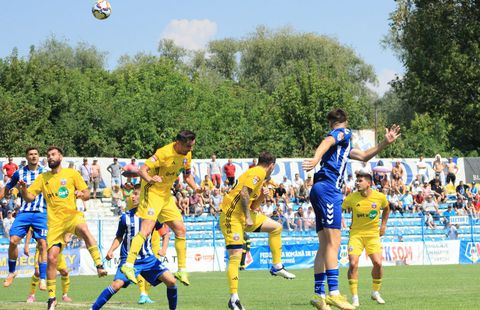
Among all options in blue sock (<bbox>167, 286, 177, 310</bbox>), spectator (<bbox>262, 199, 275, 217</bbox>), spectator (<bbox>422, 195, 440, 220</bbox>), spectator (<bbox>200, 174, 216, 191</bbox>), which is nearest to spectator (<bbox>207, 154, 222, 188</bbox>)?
spectator (<bbox>200, 174, 216, 191</bbox>)

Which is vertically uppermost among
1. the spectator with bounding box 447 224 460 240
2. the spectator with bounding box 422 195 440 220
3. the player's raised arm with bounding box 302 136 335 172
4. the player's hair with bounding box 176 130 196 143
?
the player's hair with bounding box 176 130 196 143

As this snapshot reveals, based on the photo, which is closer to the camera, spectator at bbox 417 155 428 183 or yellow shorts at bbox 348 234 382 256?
yellow shorts at bbox 348 234 382 256

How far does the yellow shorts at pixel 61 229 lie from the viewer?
49.0ft

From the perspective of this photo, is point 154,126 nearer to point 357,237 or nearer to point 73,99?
point 73,99

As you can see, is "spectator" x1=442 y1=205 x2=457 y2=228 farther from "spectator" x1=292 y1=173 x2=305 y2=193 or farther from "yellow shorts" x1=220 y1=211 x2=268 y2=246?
"yellow shorts" x1=220 y1=211 x2=268 y2=246

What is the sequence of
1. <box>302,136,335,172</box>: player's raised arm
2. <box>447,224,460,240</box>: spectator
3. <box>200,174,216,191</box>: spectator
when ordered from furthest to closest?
<box>447,224,460,240</box>: spectator
<box>200,174,216,191</box>: spectator
<box>302,136,335,172</box>: player's raised arm

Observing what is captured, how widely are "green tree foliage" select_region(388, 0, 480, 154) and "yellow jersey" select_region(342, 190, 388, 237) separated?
44805mm

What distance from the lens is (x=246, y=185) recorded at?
14766 mm

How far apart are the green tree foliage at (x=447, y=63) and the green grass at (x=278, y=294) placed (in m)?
37.4

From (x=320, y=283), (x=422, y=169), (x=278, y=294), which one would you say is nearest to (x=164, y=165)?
(x=320, y=283)

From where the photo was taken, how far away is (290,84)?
6738 centimetres

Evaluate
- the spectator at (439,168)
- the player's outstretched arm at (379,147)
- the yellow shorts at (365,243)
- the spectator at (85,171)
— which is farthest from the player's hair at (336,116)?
the spectator at (439,168)

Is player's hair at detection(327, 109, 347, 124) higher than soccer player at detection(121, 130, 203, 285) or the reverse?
higher

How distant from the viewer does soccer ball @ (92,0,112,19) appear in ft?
Answer: 78.0
